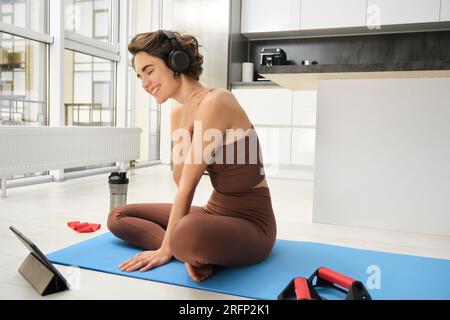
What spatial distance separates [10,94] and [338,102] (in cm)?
257

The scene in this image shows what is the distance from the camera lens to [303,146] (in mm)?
4703

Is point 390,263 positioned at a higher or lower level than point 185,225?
lower

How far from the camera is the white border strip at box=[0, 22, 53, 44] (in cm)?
330

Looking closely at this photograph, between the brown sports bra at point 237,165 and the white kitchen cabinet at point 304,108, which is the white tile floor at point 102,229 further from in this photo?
the white kitchen cabinet at point 304,108

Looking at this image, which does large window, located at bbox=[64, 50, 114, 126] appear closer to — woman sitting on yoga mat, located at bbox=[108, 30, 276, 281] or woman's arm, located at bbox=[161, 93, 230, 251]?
woman sitting on yoga mat, located at bbox=[108, 30, 276, 281]

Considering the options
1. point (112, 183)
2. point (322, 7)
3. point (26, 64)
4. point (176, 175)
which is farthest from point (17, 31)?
point (322, 7)

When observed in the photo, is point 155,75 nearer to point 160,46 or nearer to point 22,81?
point 160,46

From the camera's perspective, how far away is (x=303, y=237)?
7.21 feet

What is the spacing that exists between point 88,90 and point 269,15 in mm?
2168

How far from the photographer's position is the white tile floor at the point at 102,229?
4.59 ft

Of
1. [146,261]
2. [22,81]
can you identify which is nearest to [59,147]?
[22,81]

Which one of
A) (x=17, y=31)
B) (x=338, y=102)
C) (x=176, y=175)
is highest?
(x=17, y=31)
